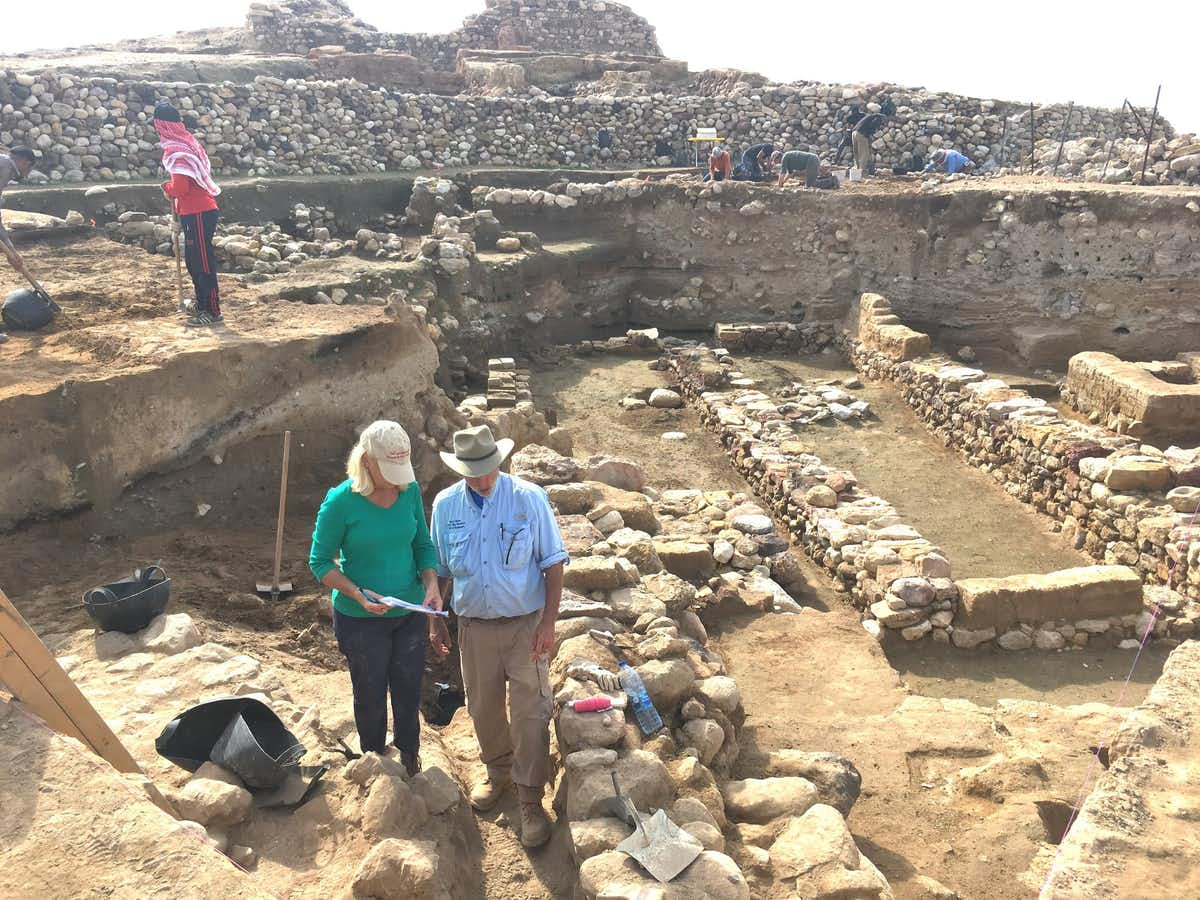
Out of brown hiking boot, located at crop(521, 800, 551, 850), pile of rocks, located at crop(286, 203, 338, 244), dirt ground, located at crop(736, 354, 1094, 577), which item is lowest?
dirt ground, located at crop(736, 354, 1094, 577)

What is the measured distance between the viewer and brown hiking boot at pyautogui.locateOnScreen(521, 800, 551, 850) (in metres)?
3.39

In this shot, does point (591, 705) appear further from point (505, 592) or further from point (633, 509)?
point (633, 509)

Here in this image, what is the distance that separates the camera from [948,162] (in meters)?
16.9

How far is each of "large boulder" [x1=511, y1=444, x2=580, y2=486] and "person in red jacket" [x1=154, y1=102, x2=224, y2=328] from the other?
285cm

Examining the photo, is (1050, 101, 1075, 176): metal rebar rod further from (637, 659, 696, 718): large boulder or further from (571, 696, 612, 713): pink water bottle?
(571, 696, 612, 713): pink water bottle

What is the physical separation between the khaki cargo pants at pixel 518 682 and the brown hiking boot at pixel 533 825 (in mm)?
39

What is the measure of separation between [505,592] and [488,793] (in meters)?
0.99

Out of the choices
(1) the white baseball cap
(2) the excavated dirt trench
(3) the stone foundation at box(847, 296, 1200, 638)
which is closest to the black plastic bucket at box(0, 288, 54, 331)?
(1) the white baseball cap

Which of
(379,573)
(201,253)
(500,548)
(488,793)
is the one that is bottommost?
(488,793)

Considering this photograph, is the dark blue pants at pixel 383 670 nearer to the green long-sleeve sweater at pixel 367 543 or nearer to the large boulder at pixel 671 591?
the green long-sleeve sweater at pixel 367 543

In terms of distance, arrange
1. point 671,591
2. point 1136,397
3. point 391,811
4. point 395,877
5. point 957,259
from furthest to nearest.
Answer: point 957,259, point 1136,397, point 671,591, point 391,811, point 395,877

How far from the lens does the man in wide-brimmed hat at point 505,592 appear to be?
11.0 feet

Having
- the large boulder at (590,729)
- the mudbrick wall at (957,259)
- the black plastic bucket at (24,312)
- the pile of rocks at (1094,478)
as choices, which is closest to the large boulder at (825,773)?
the large boulder at (590,729)

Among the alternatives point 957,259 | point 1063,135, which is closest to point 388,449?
point 957,259
